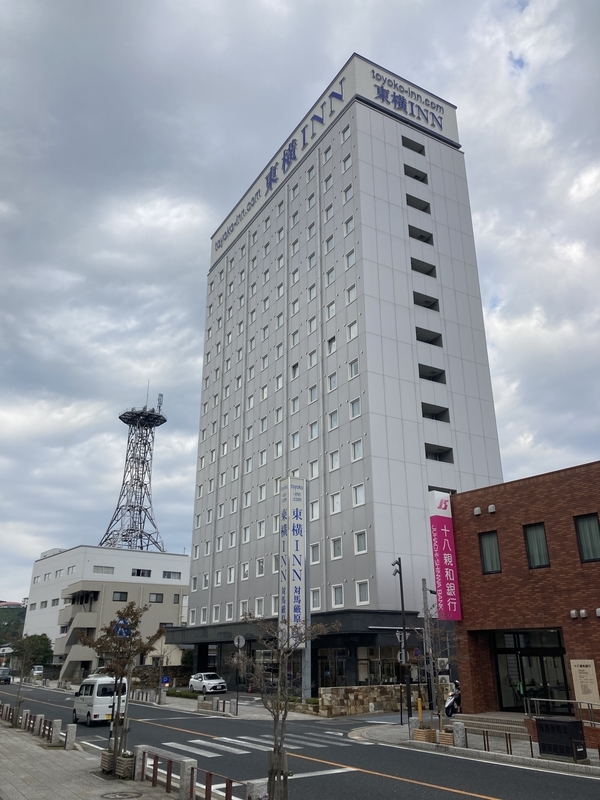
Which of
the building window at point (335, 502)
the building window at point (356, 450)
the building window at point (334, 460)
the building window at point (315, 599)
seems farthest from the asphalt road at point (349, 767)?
the building window at point (334, 460)

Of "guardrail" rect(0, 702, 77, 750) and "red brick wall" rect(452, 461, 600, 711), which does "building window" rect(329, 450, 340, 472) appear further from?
"guardrail" rect(0, 702, 77, 750)

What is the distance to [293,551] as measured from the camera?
A: 43031mm

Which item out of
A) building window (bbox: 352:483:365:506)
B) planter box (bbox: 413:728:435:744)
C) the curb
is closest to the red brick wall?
planter box (bbox: 413:728:435:744)

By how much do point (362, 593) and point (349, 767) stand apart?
2396 centimetres

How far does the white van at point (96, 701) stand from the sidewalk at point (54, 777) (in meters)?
7.27

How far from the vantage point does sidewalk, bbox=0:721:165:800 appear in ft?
48.5

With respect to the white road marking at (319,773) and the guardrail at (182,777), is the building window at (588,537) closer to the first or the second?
the white road marking at (319,773)

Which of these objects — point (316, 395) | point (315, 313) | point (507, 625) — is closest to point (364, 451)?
point (316, 395)

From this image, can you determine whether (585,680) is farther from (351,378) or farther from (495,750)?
(351,378)

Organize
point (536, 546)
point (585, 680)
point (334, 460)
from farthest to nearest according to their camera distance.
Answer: point (334, 460) < point (536, 546) < point (585, 680)

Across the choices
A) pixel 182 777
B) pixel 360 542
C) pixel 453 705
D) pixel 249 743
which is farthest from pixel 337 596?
pixel 182 777

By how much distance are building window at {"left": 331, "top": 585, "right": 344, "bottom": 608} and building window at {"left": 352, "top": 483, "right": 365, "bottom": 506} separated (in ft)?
19.4

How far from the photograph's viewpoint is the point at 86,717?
3061cm

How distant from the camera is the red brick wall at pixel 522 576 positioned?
2433 cm
